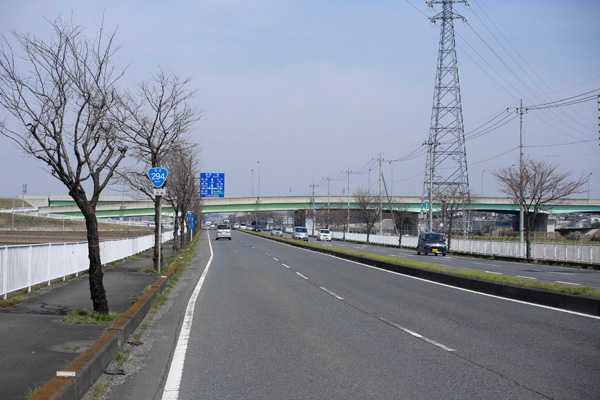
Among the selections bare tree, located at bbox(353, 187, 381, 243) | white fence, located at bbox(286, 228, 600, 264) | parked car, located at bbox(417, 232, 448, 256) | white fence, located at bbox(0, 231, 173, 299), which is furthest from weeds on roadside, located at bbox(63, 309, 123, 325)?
bare tree, located at bbox(353, 187, 381, 243)

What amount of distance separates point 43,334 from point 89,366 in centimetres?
271

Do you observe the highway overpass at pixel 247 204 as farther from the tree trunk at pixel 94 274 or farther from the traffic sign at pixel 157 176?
the tree trunk at pixel 94 274

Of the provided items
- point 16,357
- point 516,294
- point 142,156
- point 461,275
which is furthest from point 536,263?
point 16,357

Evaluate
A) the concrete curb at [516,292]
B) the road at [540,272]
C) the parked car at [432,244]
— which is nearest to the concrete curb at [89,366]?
the concrete curb at [516,292]

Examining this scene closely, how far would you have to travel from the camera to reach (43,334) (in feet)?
28.3

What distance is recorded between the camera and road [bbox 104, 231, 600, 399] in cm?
642

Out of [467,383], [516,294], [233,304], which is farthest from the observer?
[516,294]

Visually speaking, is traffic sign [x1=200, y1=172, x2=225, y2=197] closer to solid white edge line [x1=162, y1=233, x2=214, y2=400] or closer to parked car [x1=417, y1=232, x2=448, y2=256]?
parked car [x1=417, y1=232, x2=448, y2=256]

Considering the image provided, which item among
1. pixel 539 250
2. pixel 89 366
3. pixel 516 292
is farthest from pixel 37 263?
pixel 539 250

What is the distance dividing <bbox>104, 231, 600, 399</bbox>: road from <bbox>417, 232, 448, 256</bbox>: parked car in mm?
26714

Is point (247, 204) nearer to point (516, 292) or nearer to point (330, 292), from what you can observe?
point (330, 292)

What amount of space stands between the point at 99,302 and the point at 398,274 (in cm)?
1525

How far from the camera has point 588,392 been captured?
6227 mm

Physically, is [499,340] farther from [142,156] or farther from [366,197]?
[366,197]
